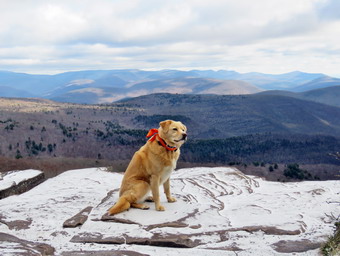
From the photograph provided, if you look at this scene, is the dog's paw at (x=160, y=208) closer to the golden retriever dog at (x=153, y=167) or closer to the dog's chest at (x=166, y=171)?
the golden retriever dog at (x=153, y=167)

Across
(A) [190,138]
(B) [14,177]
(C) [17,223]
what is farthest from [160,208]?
(A) [190,138]

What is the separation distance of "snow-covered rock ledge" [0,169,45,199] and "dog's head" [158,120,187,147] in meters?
9.32

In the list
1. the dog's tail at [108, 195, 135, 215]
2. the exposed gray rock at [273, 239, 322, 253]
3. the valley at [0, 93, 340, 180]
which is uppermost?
the dog's tail at [108, 195, 135, 215]

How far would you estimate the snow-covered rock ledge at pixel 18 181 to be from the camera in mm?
14775

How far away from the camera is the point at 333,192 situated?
49.3 ft

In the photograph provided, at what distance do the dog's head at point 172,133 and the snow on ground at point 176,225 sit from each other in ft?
6.68

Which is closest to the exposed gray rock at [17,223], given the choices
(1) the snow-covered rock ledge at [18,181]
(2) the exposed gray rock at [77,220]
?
(2) the exposed gray rock at [77,220]

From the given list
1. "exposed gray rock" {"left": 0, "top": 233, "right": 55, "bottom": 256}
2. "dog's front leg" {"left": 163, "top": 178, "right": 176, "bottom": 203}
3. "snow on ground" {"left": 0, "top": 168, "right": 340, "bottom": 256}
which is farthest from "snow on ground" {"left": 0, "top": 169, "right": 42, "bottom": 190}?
"dog's front leg" {"left": 163, "top": 178, "right": 176, "bottom": 203}

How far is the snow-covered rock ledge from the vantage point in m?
14.8

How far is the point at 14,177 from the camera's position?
16938 mm

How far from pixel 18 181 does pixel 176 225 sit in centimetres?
1090

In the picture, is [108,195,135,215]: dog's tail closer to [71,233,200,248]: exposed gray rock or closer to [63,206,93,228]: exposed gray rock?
[63,206,93,228]: exposed gray rock

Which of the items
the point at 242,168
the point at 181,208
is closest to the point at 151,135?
the point at 181,208

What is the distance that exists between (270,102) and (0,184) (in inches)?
6619
